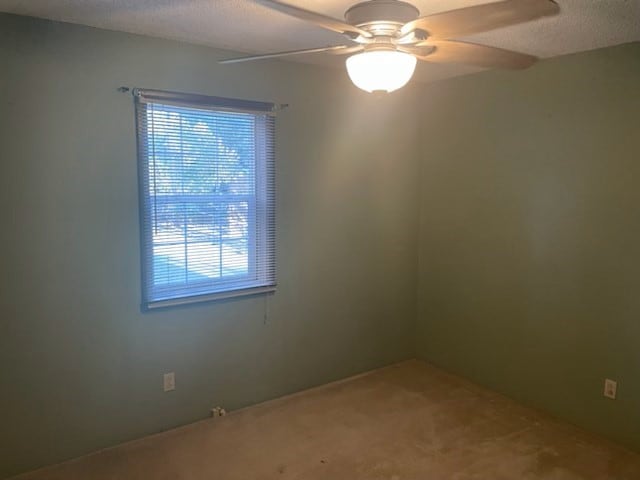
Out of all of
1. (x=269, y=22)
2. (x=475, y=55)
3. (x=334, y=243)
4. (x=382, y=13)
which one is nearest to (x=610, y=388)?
(x=334, y=243)

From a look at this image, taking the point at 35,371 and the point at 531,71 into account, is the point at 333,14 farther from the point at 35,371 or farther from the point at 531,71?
the point at 35,371

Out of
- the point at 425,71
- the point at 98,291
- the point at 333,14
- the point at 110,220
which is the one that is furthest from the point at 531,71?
the point at 98,291

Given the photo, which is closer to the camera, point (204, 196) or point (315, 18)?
point (315, 18)

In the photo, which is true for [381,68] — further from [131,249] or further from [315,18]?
[131,249]

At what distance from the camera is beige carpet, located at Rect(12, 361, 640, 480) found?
8.55ft

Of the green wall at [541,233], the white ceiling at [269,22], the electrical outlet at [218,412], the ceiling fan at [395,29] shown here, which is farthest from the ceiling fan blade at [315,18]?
the electrical outlet at [218,412]

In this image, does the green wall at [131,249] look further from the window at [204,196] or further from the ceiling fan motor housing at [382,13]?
the ceiling fan motor housing at [382,13]

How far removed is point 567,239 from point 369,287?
4.56 ft

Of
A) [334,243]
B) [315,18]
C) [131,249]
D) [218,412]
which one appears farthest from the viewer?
[334,243]

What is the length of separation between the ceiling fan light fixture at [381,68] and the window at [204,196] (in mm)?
1264

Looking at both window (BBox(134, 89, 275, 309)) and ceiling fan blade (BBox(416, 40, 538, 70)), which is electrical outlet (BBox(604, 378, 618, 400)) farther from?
window (BBox(134, 89, 275, 309))

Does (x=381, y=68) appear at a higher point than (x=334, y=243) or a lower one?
higher

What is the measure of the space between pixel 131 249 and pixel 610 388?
2.79 m

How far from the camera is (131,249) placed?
277cm
